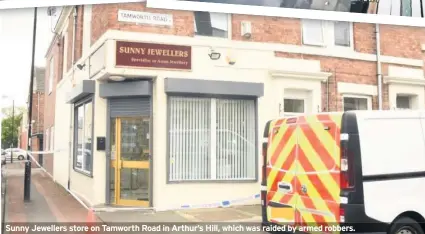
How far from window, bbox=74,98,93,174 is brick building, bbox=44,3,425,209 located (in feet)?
0.04

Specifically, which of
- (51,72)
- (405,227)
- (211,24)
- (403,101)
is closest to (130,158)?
(51,72)

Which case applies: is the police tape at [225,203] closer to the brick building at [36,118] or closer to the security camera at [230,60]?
the security camera at [230,60]

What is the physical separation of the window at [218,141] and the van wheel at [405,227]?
2301 millimetres

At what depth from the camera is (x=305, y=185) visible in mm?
3830

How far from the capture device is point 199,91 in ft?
18.2

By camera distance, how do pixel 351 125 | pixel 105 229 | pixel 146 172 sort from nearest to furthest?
pixel 351 125 < pixel 105 229 < pixel 146 172

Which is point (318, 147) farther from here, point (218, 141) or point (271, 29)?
point (218, 141)

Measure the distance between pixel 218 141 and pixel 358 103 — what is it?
1.98 metres

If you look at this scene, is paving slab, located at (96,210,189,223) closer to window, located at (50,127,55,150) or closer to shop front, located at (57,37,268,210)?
shop front, located at (57,37,268,210)

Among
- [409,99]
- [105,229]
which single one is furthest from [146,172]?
[409,99]

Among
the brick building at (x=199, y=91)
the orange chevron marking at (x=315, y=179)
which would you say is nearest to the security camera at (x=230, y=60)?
the brick building at (x=199, y=91)

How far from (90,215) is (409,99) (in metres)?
4.24

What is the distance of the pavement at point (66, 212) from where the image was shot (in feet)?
14.2

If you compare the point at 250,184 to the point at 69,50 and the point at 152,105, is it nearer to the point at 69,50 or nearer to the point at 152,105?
the point at 152,105
